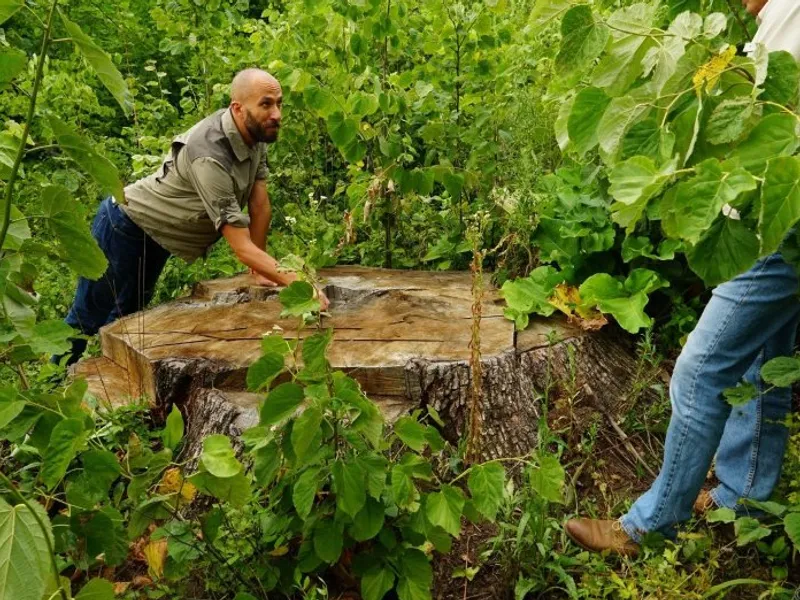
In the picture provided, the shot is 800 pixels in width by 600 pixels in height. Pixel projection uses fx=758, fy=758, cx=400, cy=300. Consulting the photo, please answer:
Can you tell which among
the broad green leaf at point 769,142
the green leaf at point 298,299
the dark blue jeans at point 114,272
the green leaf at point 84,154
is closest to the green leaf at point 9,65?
the green leaf at point 84,154

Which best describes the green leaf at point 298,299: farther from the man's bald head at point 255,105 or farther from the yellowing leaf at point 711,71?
the man's bald head at point 255,105

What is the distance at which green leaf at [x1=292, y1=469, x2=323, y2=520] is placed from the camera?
6.38 ft

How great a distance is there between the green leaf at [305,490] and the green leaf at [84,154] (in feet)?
3.06

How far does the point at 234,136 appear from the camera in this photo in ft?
12.6

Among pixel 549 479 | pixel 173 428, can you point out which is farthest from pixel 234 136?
pixel 549 479

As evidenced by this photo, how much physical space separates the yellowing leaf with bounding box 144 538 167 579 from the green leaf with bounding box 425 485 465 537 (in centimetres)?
97

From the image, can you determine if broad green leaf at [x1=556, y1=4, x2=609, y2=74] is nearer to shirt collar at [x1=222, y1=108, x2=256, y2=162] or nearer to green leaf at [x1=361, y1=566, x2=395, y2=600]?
green leaf at [x1=361, y1=566, x2=395, y2=600]

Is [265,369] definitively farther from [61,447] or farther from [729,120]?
→ [729,120]

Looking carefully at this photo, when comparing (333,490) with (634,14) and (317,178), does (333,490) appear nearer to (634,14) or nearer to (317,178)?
(634,14)

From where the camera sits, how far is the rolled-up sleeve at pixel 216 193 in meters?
3.70

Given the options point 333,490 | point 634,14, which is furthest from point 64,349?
point 634,14

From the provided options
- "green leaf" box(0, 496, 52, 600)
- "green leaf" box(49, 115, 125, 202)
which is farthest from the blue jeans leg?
"green leaf" box(0, 496, 52, 600)

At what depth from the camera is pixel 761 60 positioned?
1.27m

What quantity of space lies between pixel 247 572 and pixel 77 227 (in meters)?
1.27
